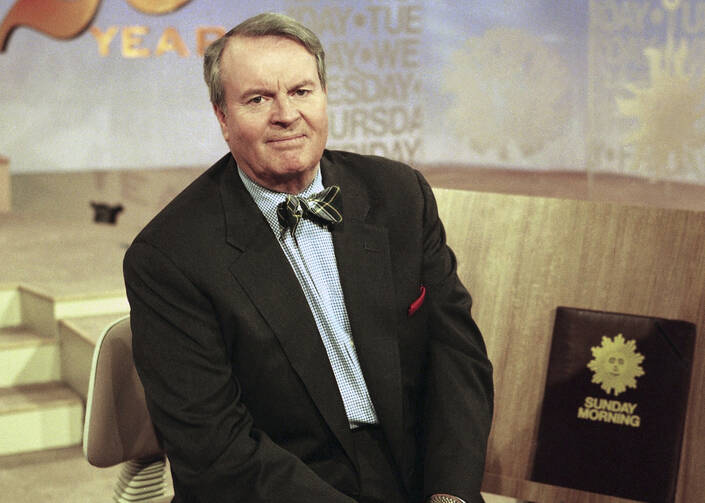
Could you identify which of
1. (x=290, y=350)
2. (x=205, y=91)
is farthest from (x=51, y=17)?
(x=290, y=350)

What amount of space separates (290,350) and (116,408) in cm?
40

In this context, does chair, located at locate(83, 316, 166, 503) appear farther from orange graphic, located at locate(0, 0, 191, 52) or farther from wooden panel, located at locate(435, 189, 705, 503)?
orange graphic, located at locate(0, 0, 191, 52)

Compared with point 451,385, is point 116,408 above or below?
below

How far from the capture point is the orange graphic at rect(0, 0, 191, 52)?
567 centimetres

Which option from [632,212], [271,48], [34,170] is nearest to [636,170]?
[34,170]

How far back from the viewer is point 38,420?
3387mm

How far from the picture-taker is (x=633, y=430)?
169 centimetres

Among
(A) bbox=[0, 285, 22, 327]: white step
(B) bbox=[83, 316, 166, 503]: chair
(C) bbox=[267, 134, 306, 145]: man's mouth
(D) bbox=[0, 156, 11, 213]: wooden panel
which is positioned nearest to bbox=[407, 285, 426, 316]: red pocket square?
(C) bbox=[267, 134, 306, 145]: man's mouth

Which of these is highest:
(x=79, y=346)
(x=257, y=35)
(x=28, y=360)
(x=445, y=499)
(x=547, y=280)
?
(x=257, y=35)

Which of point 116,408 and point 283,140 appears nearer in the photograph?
point 283,140

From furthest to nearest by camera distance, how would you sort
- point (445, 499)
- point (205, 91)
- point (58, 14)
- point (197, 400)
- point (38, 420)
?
1. point (205, 91)
2. point (58, 14)
3. point (38, 420)
4. point (445, 499)
5. point (197, 400)

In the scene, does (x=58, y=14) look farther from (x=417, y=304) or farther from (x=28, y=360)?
(x=417, y=304)

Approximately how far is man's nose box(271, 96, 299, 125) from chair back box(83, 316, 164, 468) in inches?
19.8

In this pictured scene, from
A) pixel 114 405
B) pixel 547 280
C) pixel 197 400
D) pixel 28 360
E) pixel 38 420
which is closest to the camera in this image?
pixel 197 400
